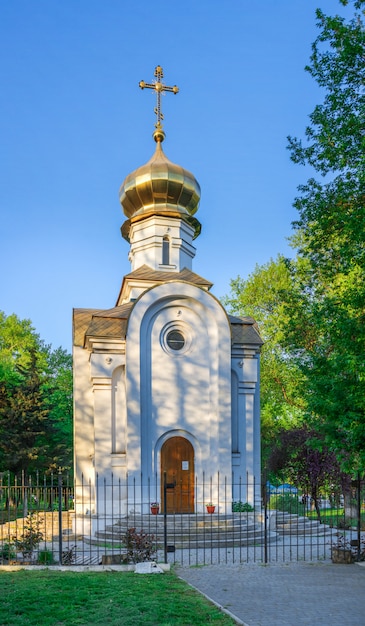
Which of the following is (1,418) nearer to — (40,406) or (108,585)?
(40,406)

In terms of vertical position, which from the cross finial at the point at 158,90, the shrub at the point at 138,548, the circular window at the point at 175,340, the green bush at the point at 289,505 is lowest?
the green bush at the point at 289,505

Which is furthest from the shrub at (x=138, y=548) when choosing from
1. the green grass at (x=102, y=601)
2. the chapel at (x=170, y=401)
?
the chapel at (x=170, y=401)

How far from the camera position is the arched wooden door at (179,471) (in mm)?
19234

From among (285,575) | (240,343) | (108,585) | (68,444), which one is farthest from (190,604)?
(68,444)

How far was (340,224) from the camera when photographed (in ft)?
45.5

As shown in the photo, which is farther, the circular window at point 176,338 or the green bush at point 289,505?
the circular window at point 176,338

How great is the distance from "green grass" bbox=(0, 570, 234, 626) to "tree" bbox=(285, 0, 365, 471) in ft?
13.1

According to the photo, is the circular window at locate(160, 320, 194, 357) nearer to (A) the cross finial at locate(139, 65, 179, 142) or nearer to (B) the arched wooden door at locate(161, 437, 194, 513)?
(B) the arched wooden door at locate(161, 437, 194, 513)

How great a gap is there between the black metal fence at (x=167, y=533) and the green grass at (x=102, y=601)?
1.94m

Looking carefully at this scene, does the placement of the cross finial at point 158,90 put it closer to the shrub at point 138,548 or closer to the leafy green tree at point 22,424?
the leafy green tree at point 22,424

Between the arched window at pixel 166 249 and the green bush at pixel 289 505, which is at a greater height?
the arched window at pixel 166 249

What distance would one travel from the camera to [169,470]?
63.9 ft

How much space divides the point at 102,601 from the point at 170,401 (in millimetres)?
11542

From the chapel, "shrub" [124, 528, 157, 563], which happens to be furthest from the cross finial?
"shrub" [124, 528, 157, 563]
